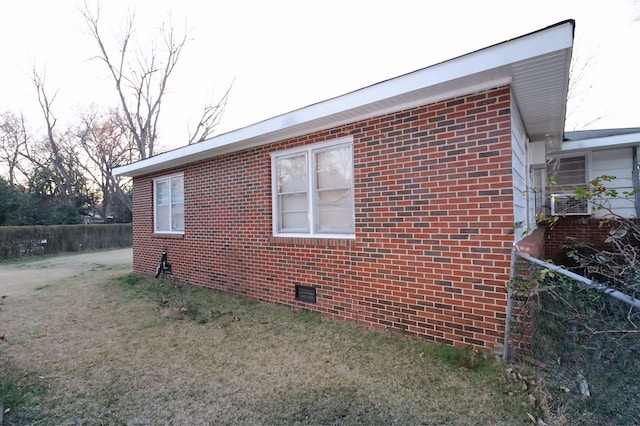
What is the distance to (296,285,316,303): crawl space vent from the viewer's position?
4820 mm

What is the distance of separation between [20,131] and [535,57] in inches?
1318

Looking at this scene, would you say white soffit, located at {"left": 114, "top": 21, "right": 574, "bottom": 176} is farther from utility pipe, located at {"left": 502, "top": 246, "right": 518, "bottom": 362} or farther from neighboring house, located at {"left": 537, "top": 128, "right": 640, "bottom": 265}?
neighboring house, located at {"left": 537, "top": 128, "right": 640, "bottom": 265}

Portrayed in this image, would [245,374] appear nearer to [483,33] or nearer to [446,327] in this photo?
[446,327]

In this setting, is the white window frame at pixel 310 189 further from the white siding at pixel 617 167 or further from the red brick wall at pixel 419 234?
the white siding at pixel 617 167

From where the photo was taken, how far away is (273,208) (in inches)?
211

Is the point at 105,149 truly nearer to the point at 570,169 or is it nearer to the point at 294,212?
the point at 294,212

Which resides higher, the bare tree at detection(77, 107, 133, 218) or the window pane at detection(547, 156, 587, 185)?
the bare tree at detection(77, 107, 133, 218)

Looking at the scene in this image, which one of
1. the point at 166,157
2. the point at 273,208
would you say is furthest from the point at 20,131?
the point at 273,208

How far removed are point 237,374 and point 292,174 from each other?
3.05 metres

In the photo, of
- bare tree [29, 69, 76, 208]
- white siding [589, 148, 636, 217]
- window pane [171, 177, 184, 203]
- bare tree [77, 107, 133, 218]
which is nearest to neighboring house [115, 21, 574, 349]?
window pane [171, 177, 184, 203]

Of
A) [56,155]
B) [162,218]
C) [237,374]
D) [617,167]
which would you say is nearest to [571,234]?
[617,167]

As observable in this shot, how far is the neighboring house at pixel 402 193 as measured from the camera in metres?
3.22

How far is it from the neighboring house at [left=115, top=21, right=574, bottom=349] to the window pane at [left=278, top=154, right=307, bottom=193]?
23mm

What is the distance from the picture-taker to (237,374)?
3.10 meters
